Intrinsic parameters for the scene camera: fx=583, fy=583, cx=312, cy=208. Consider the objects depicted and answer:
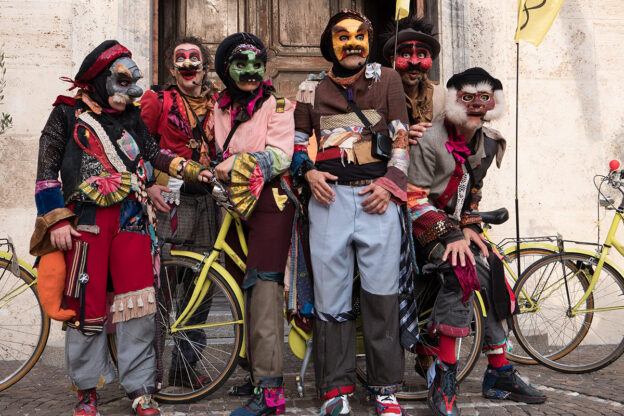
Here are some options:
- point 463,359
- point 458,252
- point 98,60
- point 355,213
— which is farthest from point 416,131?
point 98,60

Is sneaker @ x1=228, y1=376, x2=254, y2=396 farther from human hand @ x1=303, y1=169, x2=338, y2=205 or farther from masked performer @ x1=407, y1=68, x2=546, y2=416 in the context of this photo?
human hand @ x1=303, y1=169, x2=338, y2=205

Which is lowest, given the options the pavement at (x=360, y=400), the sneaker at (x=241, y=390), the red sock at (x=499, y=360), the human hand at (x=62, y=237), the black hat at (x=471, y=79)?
the pavement at (x=360, y=400)

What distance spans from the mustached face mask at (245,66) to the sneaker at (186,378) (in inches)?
67.4

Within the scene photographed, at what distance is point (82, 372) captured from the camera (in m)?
2.97

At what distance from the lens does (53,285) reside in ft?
9.63

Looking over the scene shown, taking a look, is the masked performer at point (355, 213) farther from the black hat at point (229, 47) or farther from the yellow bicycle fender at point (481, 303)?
the yellow bicycle fender at point (481, 303)

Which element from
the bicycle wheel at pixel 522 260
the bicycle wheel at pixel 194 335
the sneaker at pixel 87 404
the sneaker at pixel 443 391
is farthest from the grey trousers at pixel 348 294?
the bicycle wheel at pixel 522 260

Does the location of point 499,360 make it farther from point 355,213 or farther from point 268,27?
point 268,27

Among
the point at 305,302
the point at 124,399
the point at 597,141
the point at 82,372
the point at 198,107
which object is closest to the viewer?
the point at 82,372

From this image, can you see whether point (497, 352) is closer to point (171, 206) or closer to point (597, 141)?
point (171, 206)

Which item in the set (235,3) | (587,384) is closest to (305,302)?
(587,384)

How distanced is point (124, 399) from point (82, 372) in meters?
0.53

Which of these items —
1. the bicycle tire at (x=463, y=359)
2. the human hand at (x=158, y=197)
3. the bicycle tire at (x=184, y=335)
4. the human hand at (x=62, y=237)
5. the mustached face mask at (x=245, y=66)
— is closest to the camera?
the human hand at (x=62, y=237)

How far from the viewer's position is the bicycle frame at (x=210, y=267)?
331cm
